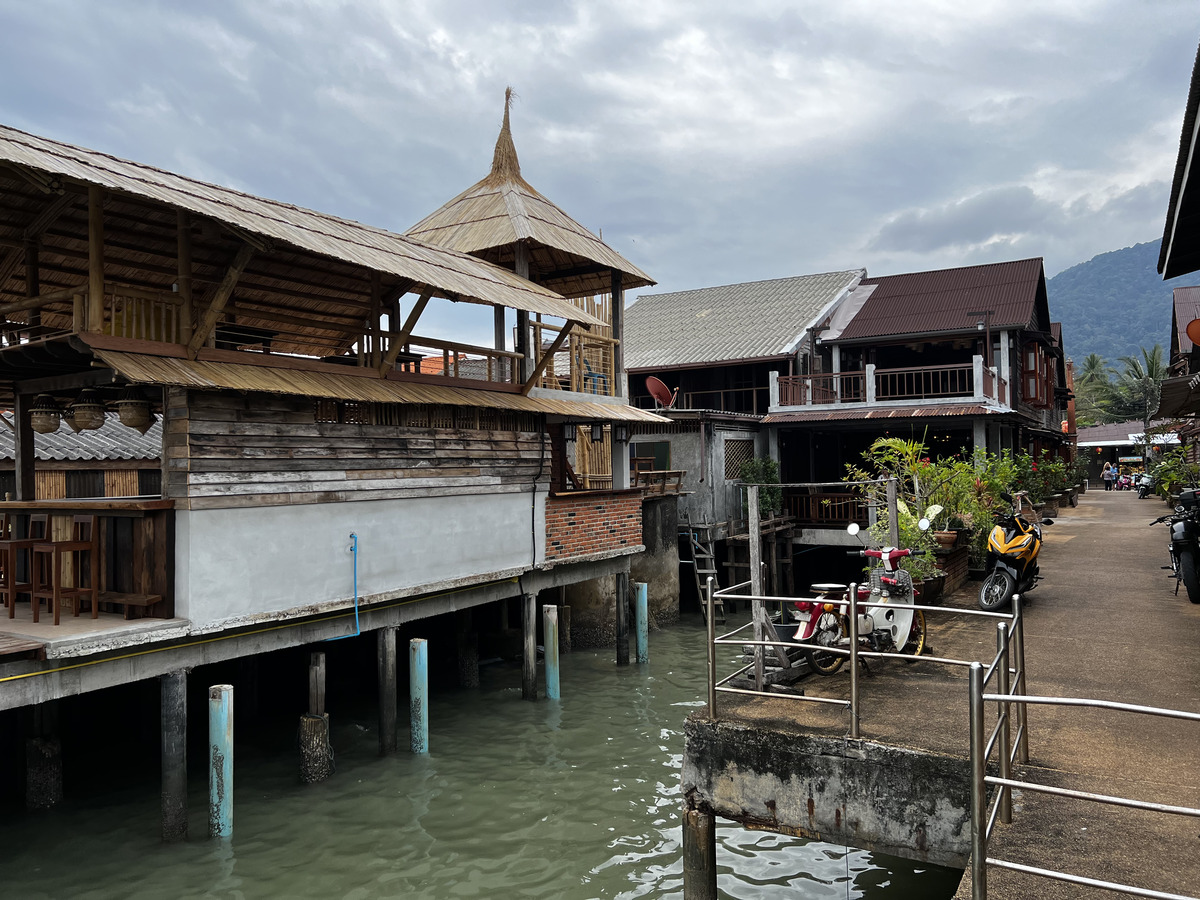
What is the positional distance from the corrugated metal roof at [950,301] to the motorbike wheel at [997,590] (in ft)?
49.2

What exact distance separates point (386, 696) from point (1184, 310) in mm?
27072

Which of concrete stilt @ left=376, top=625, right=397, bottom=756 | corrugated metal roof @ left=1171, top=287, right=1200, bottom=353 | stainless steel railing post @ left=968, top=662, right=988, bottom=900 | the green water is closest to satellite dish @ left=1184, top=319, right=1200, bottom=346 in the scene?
the green water

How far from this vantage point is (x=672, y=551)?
62.6 feet

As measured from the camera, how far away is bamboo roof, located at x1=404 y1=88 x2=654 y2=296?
14.4 m

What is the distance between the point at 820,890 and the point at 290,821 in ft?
17.1

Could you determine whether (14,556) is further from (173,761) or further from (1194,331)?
(1194,331)

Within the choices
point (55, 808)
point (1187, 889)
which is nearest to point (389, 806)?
point (55, 808)

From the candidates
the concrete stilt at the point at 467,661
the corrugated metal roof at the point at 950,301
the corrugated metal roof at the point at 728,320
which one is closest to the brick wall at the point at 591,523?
the concrete stilt at the point at 467,661

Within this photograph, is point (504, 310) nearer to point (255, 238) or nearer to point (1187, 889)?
point (255, 238)

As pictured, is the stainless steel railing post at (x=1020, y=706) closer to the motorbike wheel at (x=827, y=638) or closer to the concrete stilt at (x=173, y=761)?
the motorbike wheel at (x=827, y=638)

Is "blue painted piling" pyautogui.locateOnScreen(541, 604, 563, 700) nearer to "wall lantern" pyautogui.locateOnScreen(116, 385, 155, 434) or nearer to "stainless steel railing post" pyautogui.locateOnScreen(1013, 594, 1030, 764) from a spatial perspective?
"wall lantern" pyautogui.locateOnScreen(116, 385, 155, 434)

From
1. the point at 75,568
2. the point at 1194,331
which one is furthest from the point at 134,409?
the point at 1194,331

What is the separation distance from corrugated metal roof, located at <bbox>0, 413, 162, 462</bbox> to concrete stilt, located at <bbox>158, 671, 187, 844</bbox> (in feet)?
21.6

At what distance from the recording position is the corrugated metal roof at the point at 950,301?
24.0 metres
